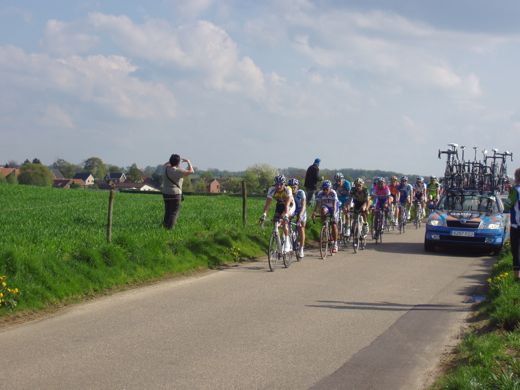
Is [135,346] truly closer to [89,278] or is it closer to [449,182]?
[89,278]

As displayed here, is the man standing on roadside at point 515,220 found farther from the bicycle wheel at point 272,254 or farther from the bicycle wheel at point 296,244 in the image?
the bicycle wheel at point 296,244

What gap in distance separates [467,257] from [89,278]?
1084cm

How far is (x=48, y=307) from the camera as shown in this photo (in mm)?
9734

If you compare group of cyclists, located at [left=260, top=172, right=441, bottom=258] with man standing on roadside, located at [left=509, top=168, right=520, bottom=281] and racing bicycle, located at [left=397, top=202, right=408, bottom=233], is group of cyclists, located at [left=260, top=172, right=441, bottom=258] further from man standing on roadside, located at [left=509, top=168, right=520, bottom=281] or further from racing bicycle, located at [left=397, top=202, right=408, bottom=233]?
man standing on roadside, located at [left=509, top=168, right=520, bottom=281]

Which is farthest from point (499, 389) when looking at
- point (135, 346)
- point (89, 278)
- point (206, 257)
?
point (206, 257)

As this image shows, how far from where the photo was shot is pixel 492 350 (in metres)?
6.95

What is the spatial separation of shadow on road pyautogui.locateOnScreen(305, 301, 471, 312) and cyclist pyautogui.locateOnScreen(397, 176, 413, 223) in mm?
15561

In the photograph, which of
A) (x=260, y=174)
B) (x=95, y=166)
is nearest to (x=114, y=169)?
(x=95, y=166)

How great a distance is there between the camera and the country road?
6555 mm

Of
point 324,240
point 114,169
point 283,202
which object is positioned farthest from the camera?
point 114,169

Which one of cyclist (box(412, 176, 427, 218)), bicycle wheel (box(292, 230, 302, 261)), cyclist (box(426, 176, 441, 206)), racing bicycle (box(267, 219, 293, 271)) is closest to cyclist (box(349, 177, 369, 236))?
bicycle wheel (box(292, 230, 302, 261))

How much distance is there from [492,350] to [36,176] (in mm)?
97328

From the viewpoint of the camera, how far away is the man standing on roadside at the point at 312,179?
2445 cm

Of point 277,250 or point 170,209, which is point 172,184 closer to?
point 170,209
